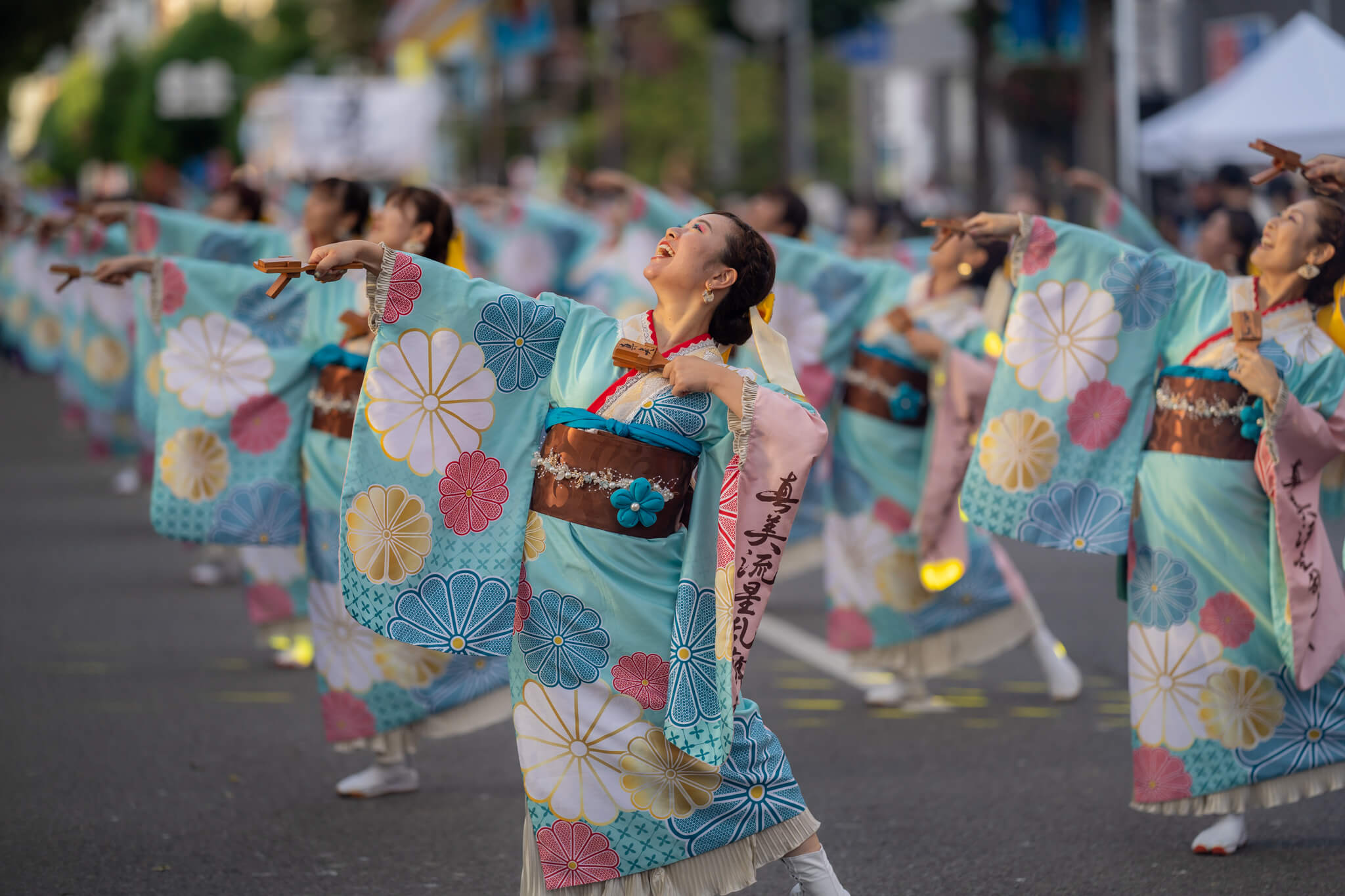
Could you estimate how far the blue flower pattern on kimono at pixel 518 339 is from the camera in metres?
3.62

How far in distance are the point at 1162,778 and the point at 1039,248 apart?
55.7 inches

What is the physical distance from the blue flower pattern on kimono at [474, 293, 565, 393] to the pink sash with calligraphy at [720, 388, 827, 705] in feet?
1.71

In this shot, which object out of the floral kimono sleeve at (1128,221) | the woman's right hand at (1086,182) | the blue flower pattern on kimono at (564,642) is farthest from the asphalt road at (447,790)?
the woman's right hand at (1086,182)

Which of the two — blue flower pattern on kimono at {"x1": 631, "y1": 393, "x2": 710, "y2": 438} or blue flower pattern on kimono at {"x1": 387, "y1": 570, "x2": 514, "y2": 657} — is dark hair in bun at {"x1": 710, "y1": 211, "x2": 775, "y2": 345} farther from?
blue flower pattern on kimono at {"x1": 387, "y1": 570, "x2": 514, "y2": 657}

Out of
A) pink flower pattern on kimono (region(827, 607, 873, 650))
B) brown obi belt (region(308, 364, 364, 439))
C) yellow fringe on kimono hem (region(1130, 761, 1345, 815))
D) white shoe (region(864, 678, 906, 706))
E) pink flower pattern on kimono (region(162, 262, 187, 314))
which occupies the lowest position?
white shoe (region(864, 678, 906, 706))

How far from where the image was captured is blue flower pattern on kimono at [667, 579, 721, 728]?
335cm

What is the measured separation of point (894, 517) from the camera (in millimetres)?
6035

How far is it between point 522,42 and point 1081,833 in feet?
95.4

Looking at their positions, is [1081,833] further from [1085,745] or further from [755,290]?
[755,290]

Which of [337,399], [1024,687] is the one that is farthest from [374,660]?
[1024,687]

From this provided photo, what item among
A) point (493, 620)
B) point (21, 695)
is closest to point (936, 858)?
point (493, 620)

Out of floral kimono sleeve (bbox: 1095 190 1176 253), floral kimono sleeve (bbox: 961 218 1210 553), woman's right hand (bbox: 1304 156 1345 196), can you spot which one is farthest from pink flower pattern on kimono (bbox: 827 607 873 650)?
woman's right hand (bbox: 1304 156 1345 196)

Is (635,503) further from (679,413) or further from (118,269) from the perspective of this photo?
(118,269)

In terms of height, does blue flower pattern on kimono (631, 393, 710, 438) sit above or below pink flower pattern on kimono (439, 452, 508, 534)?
above
